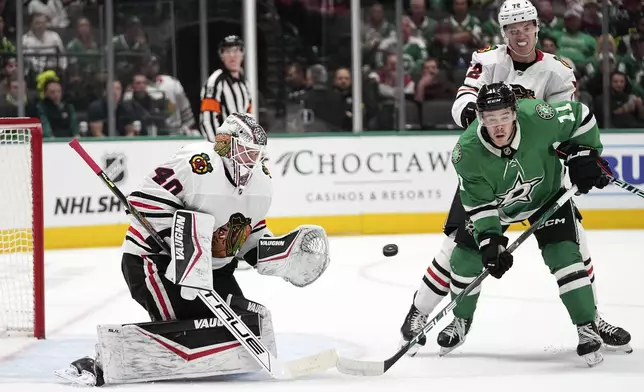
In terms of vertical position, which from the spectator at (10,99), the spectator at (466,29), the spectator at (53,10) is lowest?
the spectator at (10,99)

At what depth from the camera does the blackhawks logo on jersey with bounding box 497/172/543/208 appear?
3283 mm

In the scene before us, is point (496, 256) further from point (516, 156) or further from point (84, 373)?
point (84, 373)

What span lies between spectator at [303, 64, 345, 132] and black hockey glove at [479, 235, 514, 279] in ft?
15.3

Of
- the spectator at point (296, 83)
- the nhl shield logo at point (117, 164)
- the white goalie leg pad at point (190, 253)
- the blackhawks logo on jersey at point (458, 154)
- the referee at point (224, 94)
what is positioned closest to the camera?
the white goalie leg pad at point (190, 253)

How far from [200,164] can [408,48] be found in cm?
494

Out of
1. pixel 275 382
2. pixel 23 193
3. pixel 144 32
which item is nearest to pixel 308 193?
pixel 144 32

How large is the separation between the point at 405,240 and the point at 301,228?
3575 millimetres

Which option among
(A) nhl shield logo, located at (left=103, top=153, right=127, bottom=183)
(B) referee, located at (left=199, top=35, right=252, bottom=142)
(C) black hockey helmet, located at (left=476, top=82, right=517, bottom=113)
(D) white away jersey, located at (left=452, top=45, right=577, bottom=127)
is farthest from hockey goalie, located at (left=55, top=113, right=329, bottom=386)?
(A) nhl shield logo, located at (left=103, top=153, right=127, bottom=183)

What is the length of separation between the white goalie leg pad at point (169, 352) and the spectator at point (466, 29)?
5148 mm

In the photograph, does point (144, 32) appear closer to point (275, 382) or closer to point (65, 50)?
point (65, 50)

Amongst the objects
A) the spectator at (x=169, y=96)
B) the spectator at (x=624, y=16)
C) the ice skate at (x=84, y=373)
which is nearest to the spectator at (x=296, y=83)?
the spectator at (x=169, y=96)

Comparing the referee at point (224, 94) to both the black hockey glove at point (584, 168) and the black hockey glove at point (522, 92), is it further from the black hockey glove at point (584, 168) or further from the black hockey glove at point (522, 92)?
the black hockey glove at point (584, 168)

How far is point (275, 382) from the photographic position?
122 inches

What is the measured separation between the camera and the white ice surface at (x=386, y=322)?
3.10 metres
